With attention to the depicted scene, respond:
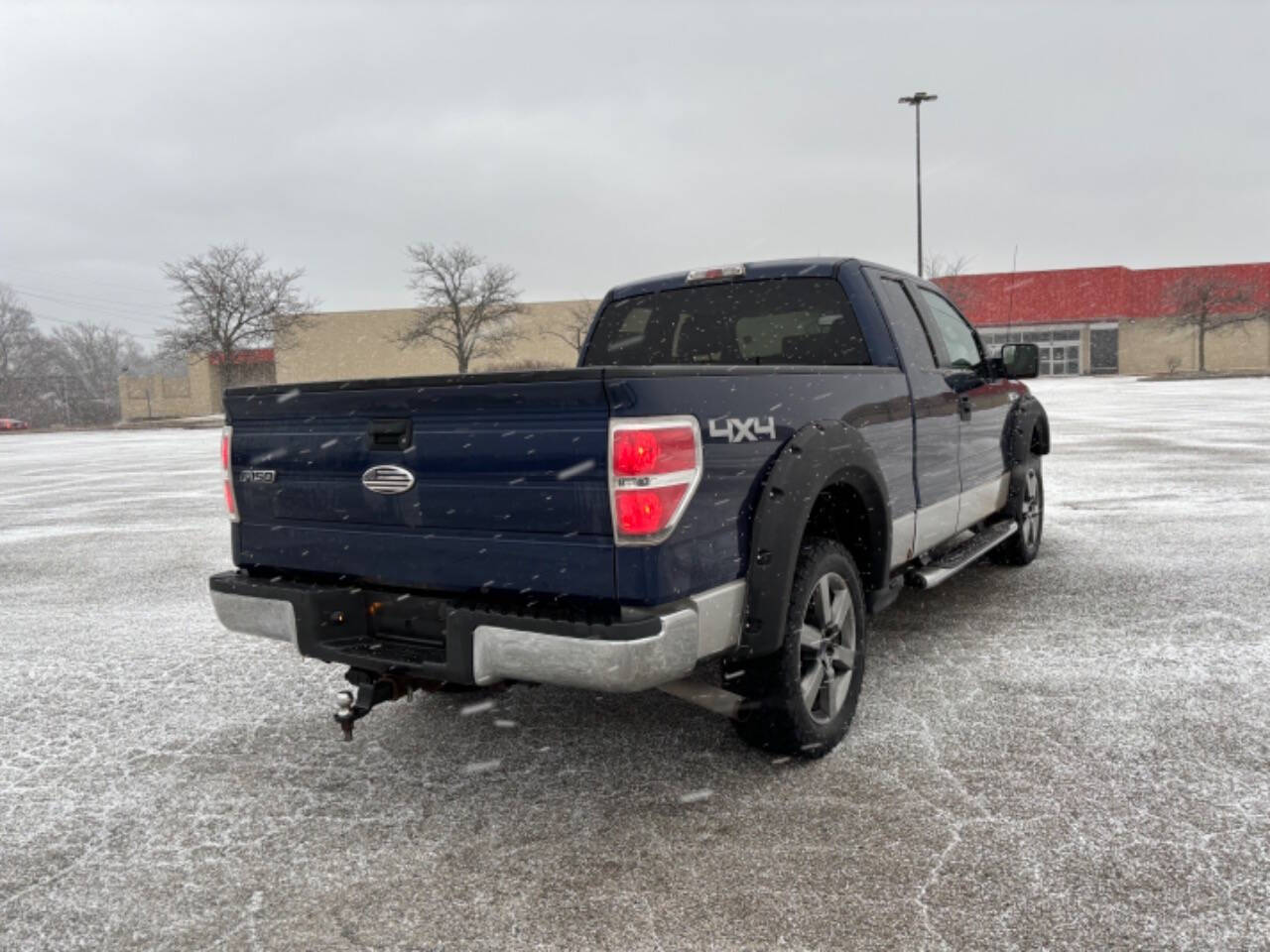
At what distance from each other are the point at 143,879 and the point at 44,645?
3221 millimetres

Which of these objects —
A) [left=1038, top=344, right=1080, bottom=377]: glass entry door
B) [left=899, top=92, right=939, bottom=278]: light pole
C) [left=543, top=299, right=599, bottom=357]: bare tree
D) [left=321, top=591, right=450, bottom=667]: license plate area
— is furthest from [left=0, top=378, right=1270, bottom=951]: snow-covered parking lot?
[left=1038, top=344, right=1080, bottom=377]: glass entry door

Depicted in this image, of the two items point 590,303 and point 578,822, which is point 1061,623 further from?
point 590,303

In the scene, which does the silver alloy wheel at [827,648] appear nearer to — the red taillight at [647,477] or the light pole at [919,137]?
the red taillight at [647,477]

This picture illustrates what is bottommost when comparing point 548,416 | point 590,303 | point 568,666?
point 568,666

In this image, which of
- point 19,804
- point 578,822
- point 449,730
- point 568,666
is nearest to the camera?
point 568,666

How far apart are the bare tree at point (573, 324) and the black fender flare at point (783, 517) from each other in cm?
5231

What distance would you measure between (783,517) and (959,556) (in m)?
2.14

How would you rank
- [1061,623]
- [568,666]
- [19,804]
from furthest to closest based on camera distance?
1. [1061,623]
2. [19,804]
3. [568,666]

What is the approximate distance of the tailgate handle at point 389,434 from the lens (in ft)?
10.1

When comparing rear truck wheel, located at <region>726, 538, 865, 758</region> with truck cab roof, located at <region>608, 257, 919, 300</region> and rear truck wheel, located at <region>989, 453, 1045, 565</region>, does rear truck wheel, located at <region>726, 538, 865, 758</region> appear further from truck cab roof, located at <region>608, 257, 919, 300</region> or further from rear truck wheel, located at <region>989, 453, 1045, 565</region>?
rear truck wheel, located at <region>989, 453, 1045, 565</region>

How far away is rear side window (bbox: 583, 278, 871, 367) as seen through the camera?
4527 millimetres

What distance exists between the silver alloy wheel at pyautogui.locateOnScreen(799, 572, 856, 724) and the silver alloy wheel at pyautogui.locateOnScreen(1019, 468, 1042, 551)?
10.7 feet

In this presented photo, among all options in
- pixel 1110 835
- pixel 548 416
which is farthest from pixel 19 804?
pixel 1110 835

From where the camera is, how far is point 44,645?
5.42 m
